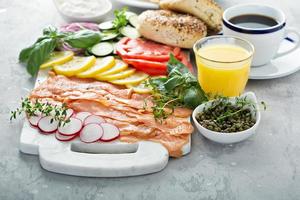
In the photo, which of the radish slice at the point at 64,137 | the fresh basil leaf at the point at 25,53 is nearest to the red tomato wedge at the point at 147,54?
the fresh basil leaf at the point at 25,53

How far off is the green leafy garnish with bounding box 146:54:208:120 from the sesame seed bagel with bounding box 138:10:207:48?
0.28 metres

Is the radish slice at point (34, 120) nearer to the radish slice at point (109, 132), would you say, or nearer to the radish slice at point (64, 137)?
the radish slice at point (64, 137)

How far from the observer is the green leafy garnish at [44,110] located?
202 centimetres

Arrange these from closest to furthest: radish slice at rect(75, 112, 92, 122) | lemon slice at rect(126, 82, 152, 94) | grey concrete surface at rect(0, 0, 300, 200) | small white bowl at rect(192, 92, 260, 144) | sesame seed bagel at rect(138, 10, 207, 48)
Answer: grey concrete surface at rect(0, 0, 300, 200) → small white bowl at rect(192, 92, 260, 144) → radish slice at rect(75, 112, 92, 122) → lemon slice at rect(126, 82, 152, 94) → sesame seed bagel at rect(138, 10, 207, 48)

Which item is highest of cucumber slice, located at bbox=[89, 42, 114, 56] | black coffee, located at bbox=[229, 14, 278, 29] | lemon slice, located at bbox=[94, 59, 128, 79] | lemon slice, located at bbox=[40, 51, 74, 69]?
black coffee, located at bbox=[229, 14, 278, 29]

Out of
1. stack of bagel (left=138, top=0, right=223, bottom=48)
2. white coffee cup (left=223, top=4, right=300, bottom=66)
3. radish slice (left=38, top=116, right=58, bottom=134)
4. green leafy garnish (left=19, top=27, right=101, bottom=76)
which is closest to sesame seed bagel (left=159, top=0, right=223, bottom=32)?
stack of bagel (left=138, top=0, right=223, bottom=48)

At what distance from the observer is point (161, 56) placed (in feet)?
7.77

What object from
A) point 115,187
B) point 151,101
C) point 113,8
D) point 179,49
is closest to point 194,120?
point 151,101

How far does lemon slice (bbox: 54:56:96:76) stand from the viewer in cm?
233

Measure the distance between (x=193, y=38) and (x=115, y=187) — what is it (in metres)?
0.89

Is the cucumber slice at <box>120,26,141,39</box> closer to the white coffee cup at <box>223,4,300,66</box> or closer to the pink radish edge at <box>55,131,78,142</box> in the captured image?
the white coffee cup at <box>223,4,300,66</box>

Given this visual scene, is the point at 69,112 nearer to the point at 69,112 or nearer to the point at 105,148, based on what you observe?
the point at 69,112

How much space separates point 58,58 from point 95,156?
67cm

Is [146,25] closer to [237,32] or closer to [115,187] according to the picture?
[237,32]
